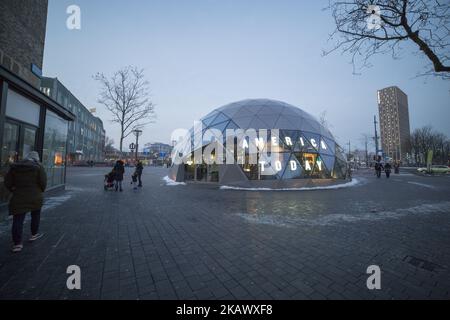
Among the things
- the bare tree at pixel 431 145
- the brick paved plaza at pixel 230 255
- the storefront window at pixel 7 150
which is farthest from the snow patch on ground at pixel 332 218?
the bare tree at pixel 431 145

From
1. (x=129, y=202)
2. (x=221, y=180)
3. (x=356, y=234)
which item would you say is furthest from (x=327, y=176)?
(x=129, y=202)

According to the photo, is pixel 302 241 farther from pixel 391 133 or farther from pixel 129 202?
pixel 391 133

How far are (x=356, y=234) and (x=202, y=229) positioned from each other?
3768 millimetres

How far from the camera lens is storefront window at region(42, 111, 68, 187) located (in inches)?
384

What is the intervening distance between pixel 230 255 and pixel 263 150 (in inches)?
442

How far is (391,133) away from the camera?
118250mm

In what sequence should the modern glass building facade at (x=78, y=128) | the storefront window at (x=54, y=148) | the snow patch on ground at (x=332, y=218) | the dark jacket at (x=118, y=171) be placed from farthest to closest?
the modern glass building facade at (x=78, y=128) < the dark jacket at (x=118, y=171) < the storefront window at (x=54, y=148) < the snow patch on ground at (x=332, y=218)

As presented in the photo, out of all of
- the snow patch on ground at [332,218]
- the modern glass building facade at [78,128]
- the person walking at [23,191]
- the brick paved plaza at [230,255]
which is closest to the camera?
the brick paved plaza at [230,255]

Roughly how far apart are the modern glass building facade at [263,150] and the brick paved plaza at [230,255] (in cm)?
735

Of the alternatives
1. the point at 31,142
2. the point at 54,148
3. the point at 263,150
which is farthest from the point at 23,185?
the point at 263,150

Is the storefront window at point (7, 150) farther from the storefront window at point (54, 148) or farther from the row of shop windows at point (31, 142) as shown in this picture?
the storefront window at point (54, 148)

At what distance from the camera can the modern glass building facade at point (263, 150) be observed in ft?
46.2

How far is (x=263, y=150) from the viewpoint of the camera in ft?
47.2
